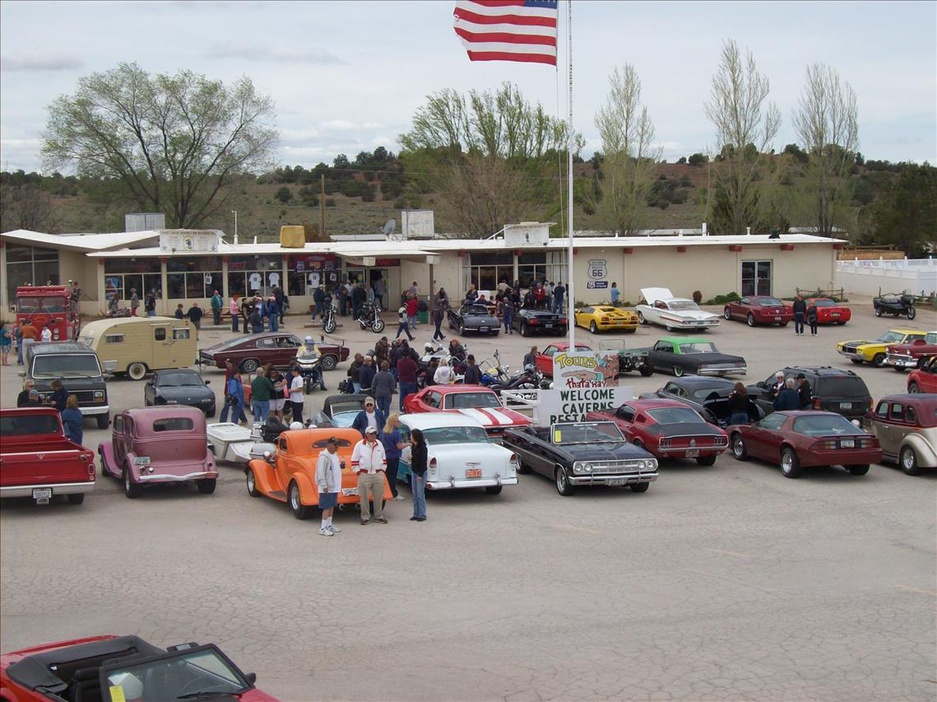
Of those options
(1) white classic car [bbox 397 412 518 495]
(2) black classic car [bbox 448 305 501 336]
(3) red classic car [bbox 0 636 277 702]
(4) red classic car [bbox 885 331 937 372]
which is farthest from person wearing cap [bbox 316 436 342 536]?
(2) black classic car [bbox 448 305 501 336]

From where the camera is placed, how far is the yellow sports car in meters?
41.8

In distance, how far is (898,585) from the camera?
13.3m

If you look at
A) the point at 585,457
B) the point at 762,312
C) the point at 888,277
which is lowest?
the point at 585,457

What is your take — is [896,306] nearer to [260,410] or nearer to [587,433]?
[587,433]

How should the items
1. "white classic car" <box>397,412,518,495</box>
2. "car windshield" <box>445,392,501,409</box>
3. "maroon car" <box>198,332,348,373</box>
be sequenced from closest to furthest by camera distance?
"white classic car" <box>397,412,518,495</box> < "car windshield" <box>445,392,501,409</box> < "maroon car" <box>198,332,348,373</box>

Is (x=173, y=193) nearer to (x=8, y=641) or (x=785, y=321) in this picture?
(x=785, y=321)

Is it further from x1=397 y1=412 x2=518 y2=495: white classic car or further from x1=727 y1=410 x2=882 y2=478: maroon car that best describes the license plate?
x1=727 y1=410 x2=882 y2=478: maroon car

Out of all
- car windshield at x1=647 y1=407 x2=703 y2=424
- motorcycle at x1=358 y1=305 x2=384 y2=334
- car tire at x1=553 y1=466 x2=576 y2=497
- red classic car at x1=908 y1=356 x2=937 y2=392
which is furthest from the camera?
motorcycle at x1=358 y1=305 x2=384 y2=334

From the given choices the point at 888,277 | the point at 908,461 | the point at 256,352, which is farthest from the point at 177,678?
the point at 888,277

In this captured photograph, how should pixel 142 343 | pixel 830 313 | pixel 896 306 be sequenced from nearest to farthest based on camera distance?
pixel 142 343
pixel 830 313
pixel 896 306

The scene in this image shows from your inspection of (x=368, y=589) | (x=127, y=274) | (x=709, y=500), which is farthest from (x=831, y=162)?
(x=368, y=589)

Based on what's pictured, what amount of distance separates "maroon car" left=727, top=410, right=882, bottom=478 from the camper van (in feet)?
58.5

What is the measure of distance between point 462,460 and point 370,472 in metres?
2.12

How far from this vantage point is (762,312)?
44.0 meters
